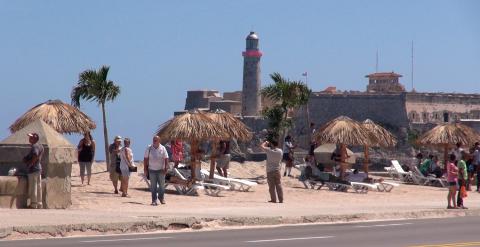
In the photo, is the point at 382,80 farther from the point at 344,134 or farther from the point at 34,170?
the point at 34,170

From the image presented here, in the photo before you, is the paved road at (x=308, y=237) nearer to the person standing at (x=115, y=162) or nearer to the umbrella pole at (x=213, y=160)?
the person standing at (x=115, y=162)

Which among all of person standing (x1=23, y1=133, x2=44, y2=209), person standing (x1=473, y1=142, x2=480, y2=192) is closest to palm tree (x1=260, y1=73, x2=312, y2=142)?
person standing (x1=473, y1=142, x2=480, y2=192)

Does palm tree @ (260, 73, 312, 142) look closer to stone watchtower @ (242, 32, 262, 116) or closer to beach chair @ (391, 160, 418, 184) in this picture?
beach chair @ (391, 160, 418, 184)

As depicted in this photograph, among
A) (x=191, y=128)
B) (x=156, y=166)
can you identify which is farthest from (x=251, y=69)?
(x=156, y=166)

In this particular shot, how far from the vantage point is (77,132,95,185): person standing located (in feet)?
86.7

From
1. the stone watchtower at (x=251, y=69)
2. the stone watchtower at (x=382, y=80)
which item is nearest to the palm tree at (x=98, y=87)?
the stone watchtower at (x=251, y=69)

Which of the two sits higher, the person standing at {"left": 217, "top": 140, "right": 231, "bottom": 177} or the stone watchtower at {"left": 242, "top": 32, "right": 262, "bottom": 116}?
the stone watchtower at {"left": 242, "top": 32, "right": 262, "bottom": 116}

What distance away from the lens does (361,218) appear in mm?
20766

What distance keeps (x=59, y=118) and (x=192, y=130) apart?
3.25 metres

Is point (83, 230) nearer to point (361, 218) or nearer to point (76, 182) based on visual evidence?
point (361, 218)

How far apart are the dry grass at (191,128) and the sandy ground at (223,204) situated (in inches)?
52.4

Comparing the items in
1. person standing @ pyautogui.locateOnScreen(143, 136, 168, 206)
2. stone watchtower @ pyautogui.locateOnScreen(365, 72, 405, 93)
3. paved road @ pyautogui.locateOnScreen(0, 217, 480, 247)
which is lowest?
paved road @ pyautogui.locateOnScreen(0, 217, 480, 247)

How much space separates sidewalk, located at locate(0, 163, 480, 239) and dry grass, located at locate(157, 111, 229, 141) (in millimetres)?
1438

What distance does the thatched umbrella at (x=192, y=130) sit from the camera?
26.4 meters
